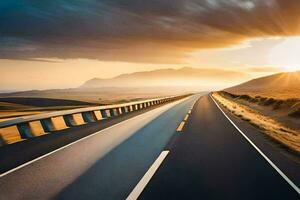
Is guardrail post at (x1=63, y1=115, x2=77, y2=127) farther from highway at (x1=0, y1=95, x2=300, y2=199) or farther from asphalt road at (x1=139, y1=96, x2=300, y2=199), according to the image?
asphalt road at (x1=139, y1=96, x2=300, y2=199)

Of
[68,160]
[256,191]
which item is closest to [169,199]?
[256,191]

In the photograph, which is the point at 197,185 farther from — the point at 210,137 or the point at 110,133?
the point at 110,133

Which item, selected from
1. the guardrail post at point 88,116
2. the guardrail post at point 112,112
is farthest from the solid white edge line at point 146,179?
the guardrail post at point 112,112

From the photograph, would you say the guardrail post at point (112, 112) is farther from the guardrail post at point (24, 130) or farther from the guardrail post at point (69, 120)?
the guardrail post at point (24, 130)

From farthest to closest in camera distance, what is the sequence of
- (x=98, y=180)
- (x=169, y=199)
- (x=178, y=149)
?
(x=178, y=149)
(x=98, y=180)
(x=169, y=199)

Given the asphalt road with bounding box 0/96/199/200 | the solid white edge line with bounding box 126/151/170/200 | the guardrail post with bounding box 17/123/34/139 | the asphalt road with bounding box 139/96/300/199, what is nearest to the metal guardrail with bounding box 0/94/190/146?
the guardrail post with bounding box 17/123/34/139

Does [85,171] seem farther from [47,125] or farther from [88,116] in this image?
[88,116]

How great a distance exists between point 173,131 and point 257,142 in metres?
3.72

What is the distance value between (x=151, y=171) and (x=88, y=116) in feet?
45.9

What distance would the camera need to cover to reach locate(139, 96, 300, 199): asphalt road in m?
6.27

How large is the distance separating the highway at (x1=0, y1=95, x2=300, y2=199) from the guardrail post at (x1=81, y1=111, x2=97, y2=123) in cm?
849

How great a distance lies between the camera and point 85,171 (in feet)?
25.9


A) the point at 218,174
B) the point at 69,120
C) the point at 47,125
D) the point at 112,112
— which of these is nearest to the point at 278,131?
the point at 69,120

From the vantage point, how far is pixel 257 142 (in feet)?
42.6
